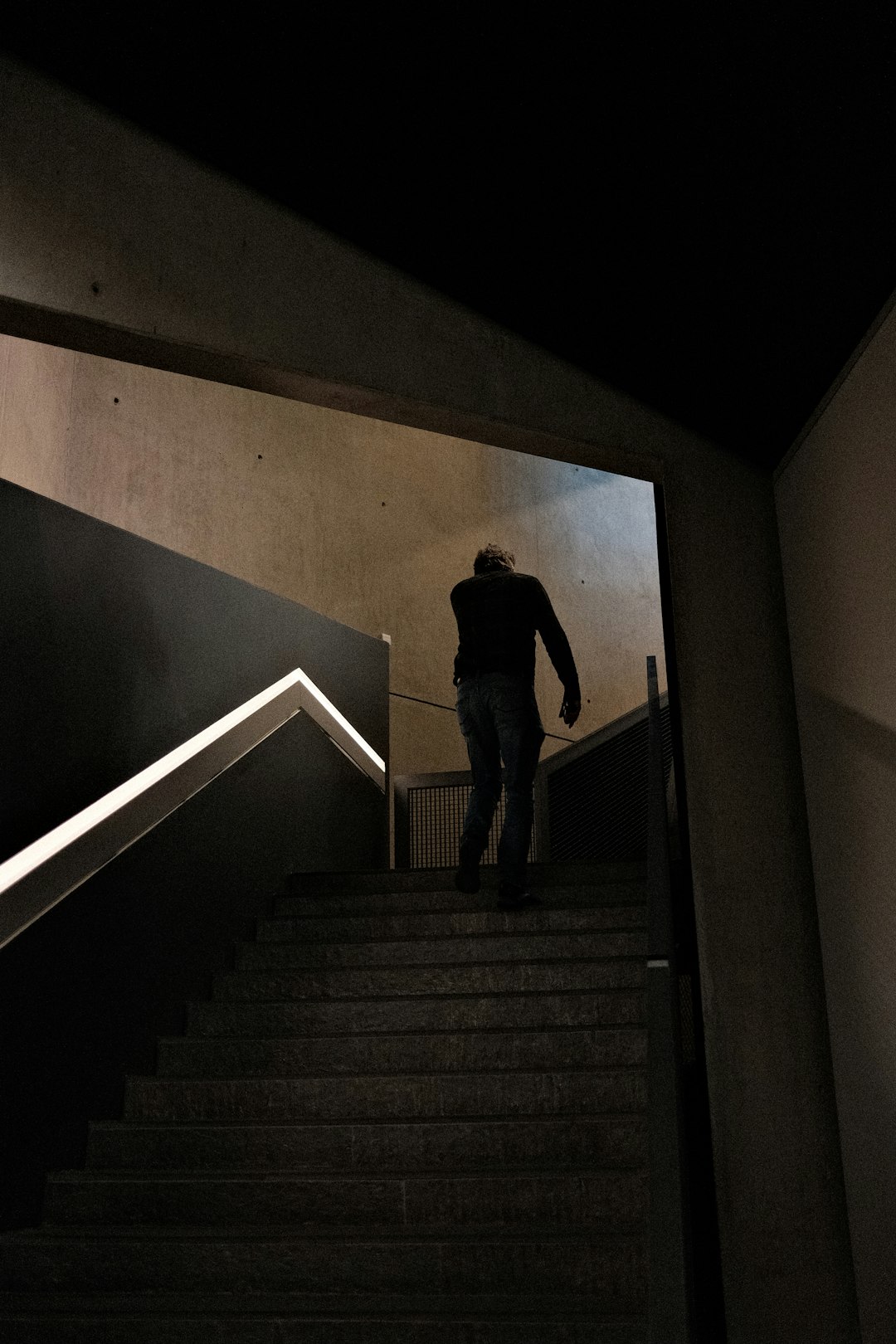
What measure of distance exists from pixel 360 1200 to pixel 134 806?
4.80 feet

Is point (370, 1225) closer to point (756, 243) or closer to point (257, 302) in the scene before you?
point (257, 302)

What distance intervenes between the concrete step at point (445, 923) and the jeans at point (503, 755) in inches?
6.4

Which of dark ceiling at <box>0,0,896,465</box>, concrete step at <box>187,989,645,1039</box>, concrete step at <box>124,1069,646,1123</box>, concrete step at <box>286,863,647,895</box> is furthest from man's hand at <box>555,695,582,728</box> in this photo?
dark ceiling at <box>0,0,896,465</box>

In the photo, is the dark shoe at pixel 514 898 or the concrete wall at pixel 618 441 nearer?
the concrete wall at pixel 618 441

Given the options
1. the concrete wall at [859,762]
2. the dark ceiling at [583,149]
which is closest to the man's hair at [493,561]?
→ the dark ceiling at [583,149]

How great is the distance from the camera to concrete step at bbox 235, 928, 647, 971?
405 cm

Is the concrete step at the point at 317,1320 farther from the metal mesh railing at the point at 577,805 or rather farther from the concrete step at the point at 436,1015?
the metal mesh railing at the point at 577,805

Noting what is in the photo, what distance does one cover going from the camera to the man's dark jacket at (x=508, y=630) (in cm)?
455

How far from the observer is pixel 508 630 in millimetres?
4547

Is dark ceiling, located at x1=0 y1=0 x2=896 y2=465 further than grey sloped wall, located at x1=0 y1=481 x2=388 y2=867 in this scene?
No

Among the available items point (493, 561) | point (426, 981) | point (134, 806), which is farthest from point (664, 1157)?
point (493, 561)

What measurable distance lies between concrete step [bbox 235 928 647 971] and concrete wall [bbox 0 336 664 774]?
7.66 ft

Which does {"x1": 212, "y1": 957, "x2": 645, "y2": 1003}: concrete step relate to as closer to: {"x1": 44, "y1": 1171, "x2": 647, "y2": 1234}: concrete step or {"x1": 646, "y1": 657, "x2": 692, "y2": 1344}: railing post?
{"x1": 44, "y1": 1171, "x2": 647, "y2": 1234}: concrete step

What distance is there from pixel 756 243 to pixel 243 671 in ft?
9.74
